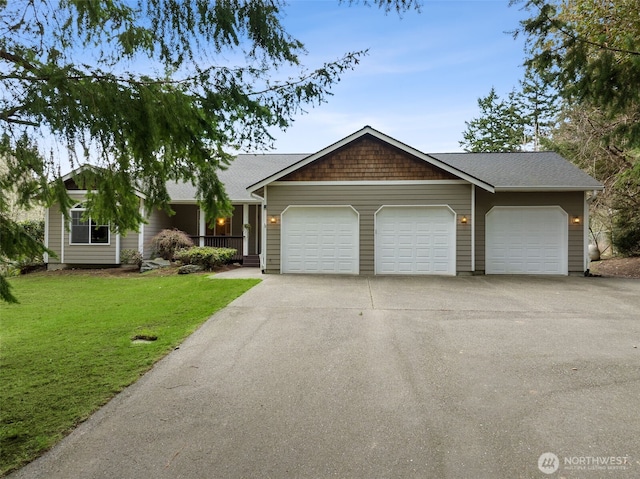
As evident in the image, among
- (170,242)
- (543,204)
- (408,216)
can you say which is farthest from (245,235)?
(543,204)

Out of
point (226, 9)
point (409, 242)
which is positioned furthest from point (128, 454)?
point (409, 242)

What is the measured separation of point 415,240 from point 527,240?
150 inches

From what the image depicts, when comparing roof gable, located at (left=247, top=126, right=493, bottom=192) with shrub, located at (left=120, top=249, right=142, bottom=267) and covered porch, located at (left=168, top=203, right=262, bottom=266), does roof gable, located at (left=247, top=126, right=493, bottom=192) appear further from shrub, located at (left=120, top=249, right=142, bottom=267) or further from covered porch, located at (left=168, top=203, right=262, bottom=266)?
shrub, located at (left=120, top=249, right=142, bottom=267)

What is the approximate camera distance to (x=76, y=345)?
197 inches

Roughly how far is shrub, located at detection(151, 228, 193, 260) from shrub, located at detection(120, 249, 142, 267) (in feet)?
2.64

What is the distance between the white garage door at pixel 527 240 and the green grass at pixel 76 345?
8.01 metres

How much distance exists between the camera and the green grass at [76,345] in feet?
9.77

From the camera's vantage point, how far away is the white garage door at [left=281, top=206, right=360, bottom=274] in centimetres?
1154

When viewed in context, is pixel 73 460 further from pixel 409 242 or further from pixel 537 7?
pixel 409 242

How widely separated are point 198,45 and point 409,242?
9202mm

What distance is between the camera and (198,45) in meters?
3.24

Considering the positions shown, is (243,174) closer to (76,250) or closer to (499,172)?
(76,250)

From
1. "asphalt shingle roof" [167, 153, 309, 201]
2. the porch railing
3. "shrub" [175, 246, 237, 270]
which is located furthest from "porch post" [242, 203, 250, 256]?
"shrub" [175, 246, 237, 270]

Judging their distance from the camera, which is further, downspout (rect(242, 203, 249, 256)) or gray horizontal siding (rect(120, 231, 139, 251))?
downspout (rect(242, 203, 249, 256))
